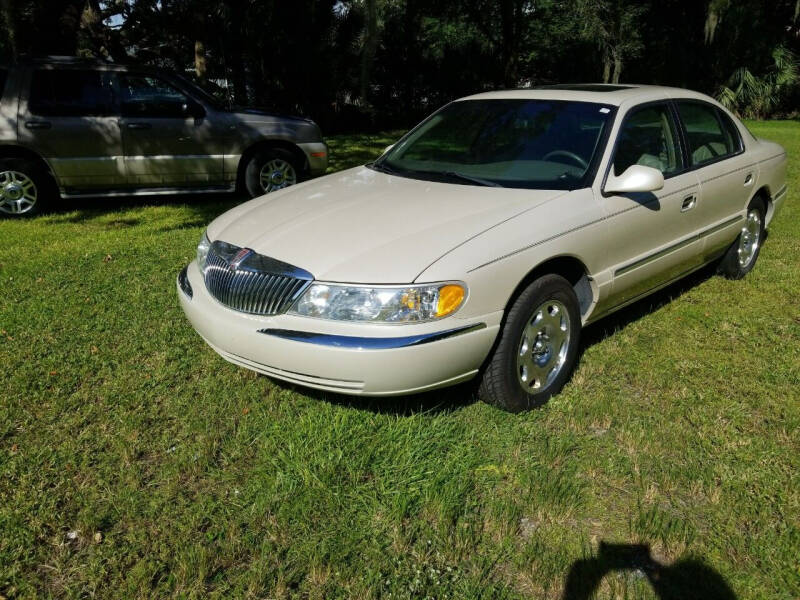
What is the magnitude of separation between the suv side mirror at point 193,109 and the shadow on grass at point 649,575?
7079mm

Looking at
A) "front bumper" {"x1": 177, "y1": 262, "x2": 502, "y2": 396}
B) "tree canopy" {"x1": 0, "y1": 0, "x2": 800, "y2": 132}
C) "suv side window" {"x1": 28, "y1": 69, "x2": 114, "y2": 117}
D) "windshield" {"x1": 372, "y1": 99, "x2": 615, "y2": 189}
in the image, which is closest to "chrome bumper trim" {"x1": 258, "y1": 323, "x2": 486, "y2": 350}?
"front bumper" {"x1": 177, "y1": 262, "x2": 502, "y2": 396}

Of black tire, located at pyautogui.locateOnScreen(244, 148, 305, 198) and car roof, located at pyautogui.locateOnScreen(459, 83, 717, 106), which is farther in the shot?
black tire, located at pyautogui.locateOnScreen(244, 148, 305, 198)

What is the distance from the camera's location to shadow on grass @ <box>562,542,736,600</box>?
8.20 feet

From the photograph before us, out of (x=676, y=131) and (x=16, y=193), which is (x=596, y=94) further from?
(x=16, y=193)

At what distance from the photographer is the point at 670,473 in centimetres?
316

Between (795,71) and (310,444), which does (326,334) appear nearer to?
(310,444)

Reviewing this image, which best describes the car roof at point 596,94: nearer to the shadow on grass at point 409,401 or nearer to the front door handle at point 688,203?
the front door handle at point 688,203

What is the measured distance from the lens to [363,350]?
10.0 ft

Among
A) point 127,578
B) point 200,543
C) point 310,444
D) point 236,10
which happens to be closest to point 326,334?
point 310,444

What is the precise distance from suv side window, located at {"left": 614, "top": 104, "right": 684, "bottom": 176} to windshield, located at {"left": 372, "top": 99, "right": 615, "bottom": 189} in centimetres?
17

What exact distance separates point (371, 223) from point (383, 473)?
122 cm

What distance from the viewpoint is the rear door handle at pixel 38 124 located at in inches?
294

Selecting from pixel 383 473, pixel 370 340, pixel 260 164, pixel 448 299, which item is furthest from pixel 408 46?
pixel 383 473

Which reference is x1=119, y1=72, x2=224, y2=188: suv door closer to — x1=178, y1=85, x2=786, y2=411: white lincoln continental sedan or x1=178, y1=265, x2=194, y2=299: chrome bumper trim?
x1=178, y1=85, x2=786, y2=411: white lincoln continental sedan
